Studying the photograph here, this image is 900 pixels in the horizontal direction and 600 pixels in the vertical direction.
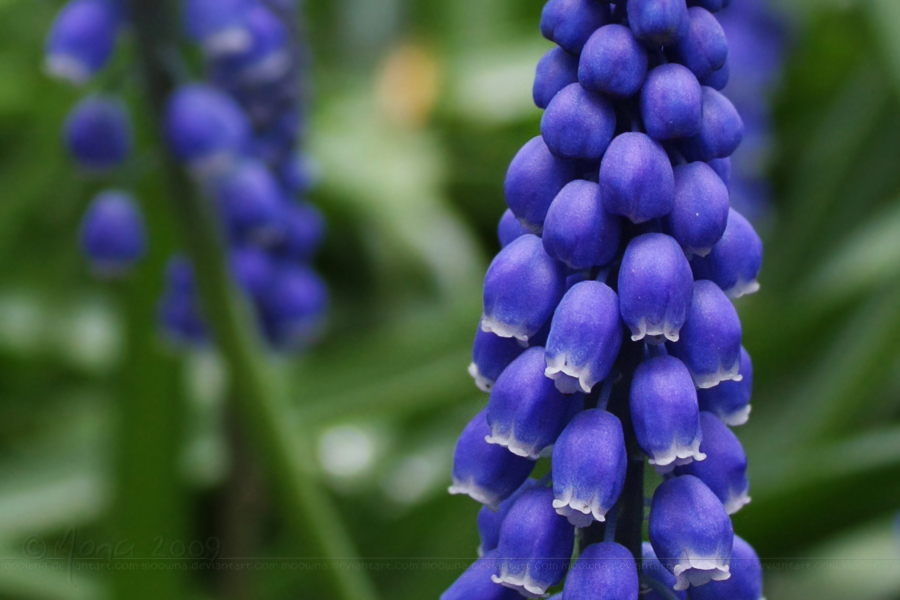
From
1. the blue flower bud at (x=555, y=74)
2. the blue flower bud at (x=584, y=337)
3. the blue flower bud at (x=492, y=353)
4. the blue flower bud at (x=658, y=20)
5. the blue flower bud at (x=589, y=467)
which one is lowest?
Answer: the blue flower bud at (x=589, y=467)

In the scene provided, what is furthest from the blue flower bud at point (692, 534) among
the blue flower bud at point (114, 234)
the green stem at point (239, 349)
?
the blue flower bud at point (114, 234)

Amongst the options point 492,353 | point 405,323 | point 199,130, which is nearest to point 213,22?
point 199,130

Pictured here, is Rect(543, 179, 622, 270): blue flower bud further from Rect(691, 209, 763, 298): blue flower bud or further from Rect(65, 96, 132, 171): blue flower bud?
Rect(65, 96, 132, 171): blue flower bud

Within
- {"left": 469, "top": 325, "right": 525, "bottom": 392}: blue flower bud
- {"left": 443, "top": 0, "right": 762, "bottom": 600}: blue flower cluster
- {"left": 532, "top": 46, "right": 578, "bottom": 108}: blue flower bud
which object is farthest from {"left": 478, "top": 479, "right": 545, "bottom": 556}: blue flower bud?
{"left": 532, "top": 46, "right": 578, "bottom": 108}: blue flower bud

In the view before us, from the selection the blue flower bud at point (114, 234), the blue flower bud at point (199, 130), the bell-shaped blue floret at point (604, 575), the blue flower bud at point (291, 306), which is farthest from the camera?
the blue flower bud at point (291, 306)

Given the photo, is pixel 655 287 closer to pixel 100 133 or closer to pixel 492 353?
pixel 492 353

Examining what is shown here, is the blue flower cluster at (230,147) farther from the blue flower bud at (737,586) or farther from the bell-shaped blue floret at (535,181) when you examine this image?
the blue flower bud at (737,586)
